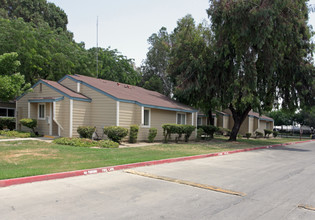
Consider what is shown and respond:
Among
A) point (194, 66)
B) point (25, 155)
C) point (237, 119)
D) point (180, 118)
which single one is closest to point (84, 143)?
point (25, 155)

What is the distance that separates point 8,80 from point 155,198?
15.8 m

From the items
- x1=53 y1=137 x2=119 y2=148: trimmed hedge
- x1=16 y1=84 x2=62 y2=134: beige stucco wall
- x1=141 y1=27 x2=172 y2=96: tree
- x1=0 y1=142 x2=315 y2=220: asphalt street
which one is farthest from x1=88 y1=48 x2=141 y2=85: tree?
x1=0 y1=142 x2=315 y2=220: asphalt street

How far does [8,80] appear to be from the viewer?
1798 centimetres

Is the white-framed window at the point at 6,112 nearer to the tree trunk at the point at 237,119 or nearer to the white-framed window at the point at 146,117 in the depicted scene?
the white-framed window at the point at 146,117

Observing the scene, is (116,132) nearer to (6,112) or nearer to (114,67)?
(6,112)

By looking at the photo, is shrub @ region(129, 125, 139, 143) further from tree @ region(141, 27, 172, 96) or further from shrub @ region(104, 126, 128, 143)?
tree @ region(141, 27, 172, 96)

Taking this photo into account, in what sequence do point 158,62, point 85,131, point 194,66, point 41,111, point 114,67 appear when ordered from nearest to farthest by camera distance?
point 85,131, point 41,111, point 194,66, point 114,67, point 158,62

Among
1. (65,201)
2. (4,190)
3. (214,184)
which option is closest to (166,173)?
(214,184)

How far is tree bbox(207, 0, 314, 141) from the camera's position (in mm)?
20609

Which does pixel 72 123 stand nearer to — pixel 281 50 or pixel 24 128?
pixel 24 128

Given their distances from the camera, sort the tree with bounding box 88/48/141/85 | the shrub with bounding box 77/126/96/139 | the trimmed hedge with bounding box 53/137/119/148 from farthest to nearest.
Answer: the tree with bounding box 88/48/141/85 < the shrub with bounding box 77/126/96/139 < the trimmed hedge with bounding box 53/137/119/148

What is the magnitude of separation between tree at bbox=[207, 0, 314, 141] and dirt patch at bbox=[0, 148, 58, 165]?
14986mm

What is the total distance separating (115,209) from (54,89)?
1549 cm

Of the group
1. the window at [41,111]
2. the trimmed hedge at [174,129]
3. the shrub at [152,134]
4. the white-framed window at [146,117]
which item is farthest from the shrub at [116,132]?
the window at [41,111]
